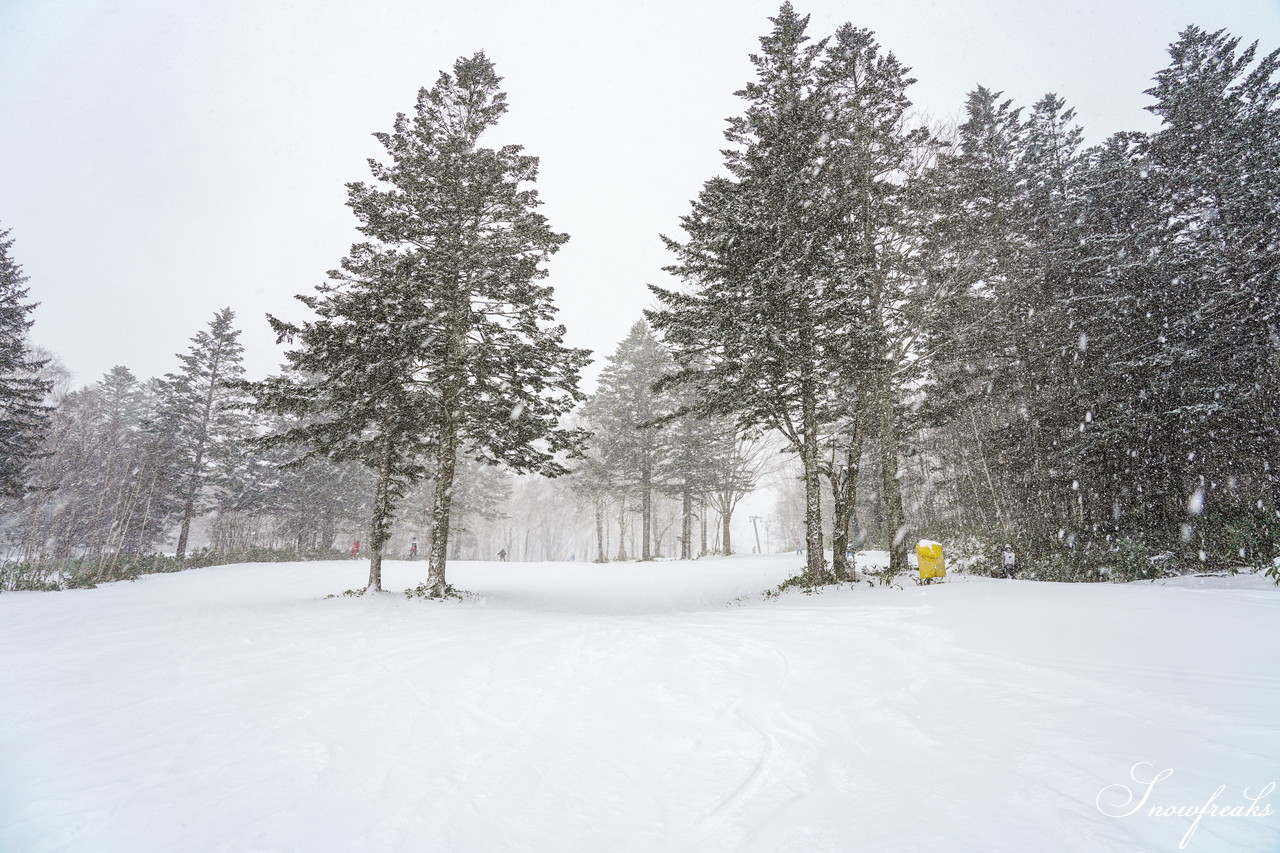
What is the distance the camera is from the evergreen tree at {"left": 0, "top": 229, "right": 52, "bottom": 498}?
66.6ft

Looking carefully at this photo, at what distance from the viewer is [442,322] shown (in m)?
12.2

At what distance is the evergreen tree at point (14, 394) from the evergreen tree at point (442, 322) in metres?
19.5

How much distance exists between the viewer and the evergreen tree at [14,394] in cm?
2030

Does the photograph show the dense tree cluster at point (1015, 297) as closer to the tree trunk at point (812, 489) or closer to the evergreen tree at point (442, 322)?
the tree trunk at point (812, 489)

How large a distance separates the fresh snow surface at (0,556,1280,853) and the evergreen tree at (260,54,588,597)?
635 centimetres

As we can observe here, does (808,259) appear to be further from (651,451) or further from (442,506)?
(651,451)

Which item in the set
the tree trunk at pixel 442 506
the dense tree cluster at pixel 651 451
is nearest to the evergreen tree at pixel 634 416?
the dense tree cluster at pixel 651 451

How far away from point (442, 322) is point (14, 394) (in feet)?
74.5

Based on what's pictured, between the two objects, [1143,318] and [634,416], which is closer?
[1143,318]
